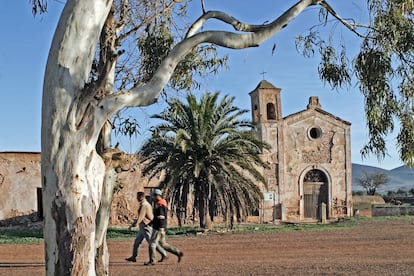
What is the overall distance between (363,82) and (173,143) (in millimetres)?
15172

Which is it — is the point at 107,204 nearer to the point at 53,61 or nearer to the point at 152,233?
the point at 53,61

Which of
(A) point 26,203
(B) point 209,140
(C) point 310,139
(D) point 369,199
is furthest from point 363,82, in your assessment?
(D) point 369,199

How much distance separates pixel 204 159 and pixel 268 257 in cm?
967

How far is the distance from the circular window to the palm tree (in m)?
13.5

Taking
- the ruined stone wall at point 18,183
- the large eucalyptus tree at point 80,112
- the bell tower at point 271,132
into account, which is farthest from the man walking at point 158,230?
the bell tower at point 271,132

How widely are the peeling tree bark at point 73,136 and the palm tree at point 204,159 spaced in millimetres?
16889

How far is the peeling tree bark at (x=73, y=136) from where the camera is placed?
5793 millimetres

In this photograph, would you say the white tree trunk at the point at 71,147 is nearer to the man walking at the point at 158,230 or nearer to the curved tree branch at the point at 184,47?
the curved tree branch at the point at 184,47

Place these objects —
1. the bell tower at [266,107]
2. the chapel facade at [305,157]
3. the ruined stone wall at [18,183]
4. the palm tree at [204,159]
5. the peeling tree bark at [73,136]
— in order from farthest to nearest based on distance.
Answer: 1. the bell tower at [266,107]
2. the chapel facade at [305,157]
3. the ruined stone wall at [18,183]
4. the palm tree at [204,159]
5. the peeling tree bark at [73,136]

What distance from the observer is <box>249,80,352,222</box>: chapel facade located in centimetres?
3631

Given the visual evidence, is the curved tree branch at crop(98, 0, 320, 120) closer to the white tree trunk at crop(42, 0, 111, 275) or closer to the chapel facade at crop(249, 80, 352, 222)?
the white tree trunk at crop(42, 0, 111, 275)

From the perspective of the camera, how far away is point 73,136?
591 cm

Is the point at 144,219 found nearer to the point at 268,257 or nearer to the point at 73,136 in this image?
the point at 268,257

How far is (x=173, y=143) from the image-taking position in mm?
23906
